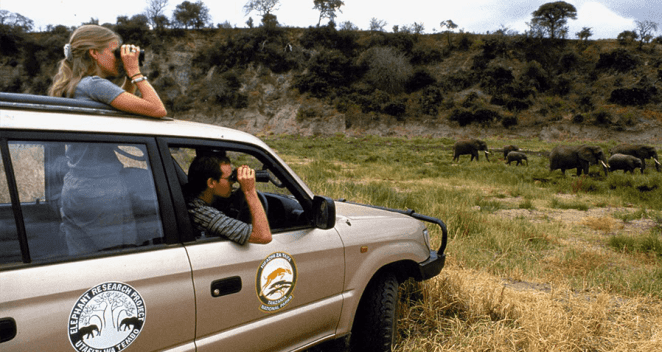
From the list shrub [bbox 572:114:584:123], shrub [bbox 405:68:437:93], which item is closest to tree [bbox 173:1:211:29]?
shrub [bbox 405:68:437:93]

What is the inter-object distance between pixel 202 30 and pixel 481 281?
210 feet

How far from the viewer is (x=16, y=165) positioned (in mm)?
1723

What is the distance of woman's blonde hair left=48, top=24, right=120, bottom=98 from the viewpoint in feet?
8.16

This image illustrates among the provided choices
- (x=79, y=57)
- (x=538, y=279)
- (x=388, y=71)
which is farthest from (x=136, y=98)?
(x=388, y=71)

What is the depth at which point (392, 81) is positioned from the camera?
51.5 metres

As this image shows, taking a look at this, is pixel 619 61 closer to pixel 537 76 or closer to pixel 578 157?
pixel 537 76

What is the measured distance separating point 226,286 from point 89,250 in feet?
2.08

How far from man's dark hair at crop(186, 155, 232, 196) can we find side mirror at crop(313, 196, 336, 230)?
1.92ft

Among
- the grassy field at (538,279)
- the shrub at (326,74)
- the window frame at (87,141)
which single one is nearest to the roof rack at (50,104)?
the window frame at (87,141)

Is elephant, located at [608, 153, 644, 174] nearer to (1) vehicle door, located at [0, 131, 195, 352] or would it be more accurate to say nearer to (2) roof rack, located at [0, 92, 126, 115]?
(1) vehicle door, located at [0, 131, 195, 352]

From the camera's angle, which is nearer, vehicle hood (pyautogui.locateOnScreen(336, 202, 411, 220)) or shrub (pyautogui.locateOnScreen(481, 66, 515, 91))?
vehicle hood (pyautogui.locateOnScreen(336, 202, 411, 220))

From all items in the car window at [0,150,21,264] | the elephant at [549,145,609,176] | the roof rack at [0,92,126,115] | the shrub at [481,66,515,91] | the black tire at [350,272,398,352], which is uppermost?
the shrub at [481,66,515,91]

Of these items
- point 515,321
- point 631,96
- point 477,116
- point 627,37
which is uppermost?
point 627,37

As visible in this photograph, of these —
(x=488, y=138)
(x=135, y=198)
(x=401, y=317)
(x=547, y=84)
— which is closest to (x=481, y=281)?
(x=401, y=317)
